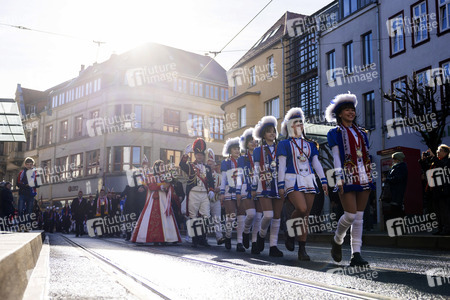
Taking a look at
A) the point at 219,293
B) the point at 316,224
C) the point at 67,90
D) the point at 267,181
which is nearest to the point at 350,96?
the point at 267,181

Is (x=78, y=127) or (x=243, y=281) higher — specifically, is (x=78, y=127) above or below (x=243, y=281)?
above

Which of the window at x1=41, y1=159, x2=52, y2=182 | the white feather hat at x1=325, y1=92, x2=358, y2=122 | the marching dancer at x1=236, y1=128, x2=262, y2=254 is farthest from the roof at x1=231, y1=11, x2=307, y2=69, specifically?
the window at x1=41, y1=159, x2=52, y2=182

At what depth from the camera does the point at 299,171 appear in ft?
24.7

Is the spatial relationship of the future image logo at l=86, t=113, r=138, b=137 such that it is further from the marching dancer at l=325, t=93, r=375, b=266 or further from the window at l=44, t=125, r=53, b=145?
the marching dancer at l=325, t=93, r=375, b=266

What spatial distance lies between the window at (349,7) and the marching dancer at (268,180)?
19.8 metres

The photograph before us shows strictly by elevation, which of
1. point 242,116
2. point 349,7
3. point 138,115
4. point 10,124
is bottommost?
point 10,124

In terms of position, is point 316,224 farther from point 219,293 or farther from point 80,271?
point 219,293

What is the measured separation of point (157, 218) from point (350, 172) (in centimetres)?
710

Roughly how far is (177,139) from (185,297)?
51.2 meters

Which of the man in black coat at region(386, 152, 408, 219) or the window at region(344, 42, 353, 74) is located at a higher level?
the window at region(344, 42, 353, 74)

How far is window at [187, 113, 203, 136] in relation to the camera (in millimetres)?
56688

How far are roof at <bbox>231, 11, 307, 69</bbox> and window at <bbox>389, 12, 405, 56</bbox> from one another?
9790 mm

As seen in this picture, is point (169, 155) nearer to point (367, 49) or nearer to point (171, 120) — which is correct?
point (171, 120)

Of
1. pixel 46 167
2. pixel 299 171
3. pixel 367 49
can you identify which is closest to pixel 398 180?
pixel 299 171
